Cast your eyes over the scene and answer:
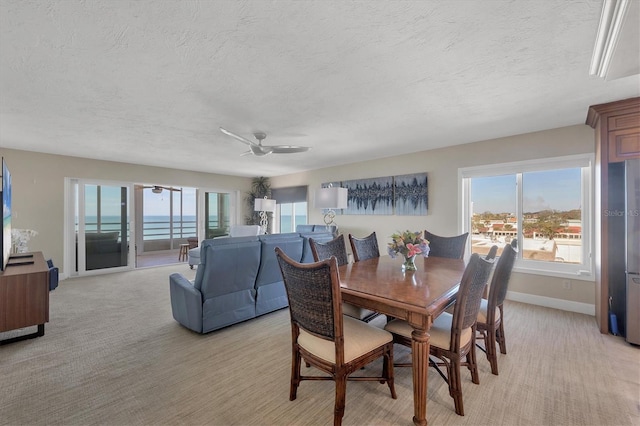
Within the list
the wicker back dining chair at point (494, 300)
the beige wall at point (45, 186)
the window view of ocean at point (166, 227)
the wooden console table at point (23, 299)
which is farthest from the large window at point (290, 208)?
the wicker back dining chair at point (494, 300)

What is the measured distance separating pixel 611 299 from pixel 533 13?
308 cm

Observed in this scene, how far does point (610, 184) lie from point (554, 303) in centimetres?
166

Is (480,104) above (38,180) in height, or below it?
above

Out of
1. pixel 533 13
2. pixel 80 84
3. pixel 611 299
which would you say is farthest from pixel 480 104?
pixel 80 84

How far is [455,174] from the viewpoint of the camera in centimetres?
441

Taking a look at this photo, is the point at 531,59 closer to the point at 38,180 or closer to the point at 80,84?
the point at 80,84

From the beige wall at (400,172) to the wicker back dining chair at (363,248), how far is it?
198 centimetres

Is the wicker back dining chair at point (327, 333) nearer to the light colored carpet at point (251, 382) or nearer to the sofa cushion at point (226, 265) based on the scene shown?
the light colored carpet at point (251, 382)

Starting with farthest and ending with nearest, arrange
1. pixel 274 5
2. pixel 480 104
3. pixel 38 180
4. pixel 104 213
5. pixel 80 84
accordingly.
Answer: pixel 104 213 < pixel 38 180 < pixel 480 104 < pixel 80 84 < pixel 274 5

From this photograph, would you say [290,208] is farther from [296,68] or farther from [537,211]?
[296,68]

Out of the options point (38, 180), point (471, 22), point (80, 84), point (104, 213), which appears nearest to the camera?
point (471, 22)

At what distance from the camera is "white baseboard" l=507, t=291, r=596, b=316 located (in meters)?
3.31

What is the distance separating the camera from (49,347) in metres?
2.48

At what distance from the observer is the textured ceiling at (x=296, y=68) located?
152cm
